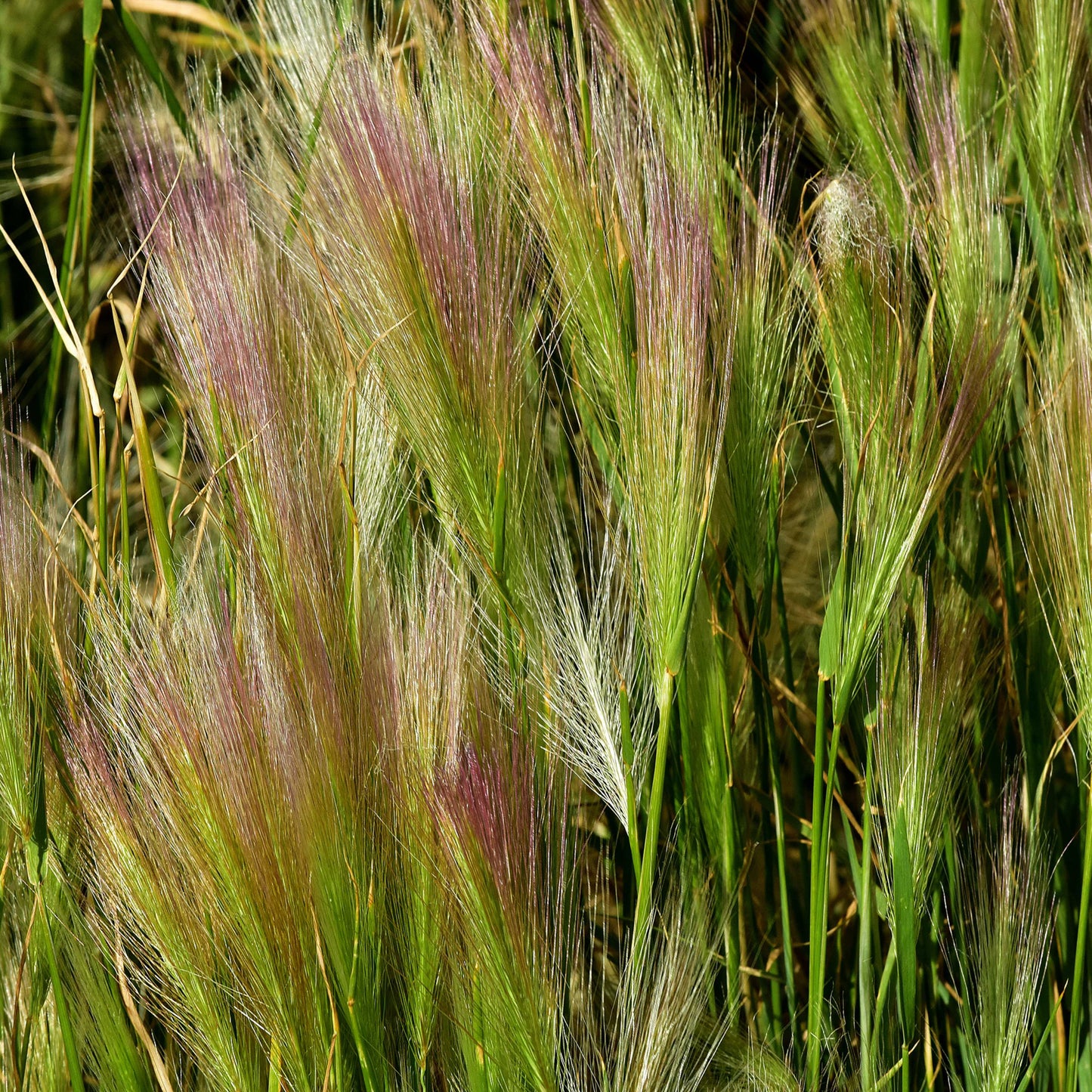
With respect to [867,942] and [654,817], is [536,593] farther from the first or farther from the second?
[867,942]

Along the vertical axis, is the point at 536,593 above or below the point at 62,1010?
above

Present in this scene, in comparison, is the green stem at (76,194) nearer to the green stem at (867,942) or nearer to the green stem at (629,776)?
the green stem at (629,776)

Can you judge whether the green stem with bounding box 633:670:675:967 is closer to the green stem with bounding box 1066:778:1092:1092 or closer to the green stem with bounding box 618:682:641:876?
the green stem with bounding box 618:682:641:876

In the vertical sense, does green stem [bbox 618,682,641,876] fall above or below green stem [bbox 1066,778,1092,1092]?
above

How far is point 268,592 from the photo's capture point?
0.56m

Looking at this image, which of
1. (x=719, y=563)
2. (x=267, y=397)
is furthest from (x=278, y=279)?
(x=719, y=563)

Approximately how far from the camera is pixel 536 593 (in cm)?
61

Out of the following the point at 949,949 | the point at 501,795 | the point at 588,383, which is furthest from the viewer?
the point at 949,949

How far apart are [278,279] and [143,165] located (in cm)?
11

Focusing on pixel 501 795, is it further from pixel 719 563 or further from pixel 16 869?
pixel 16 869

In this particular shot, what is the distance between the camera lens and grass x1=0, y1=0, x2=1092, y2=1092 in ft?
1.79

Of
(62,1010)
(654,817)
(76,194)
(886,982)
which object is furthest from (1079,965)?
(76,194)

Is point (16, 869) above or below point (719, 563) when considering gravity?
below

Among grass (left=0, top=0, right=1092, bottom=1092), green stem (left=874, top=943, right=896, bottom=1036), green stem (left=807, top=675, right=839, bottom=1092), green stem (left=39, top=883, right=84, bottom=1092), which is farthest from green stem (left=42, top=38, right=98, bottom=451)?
green stem (left=874, top=943, right=896, bottom=1036)
